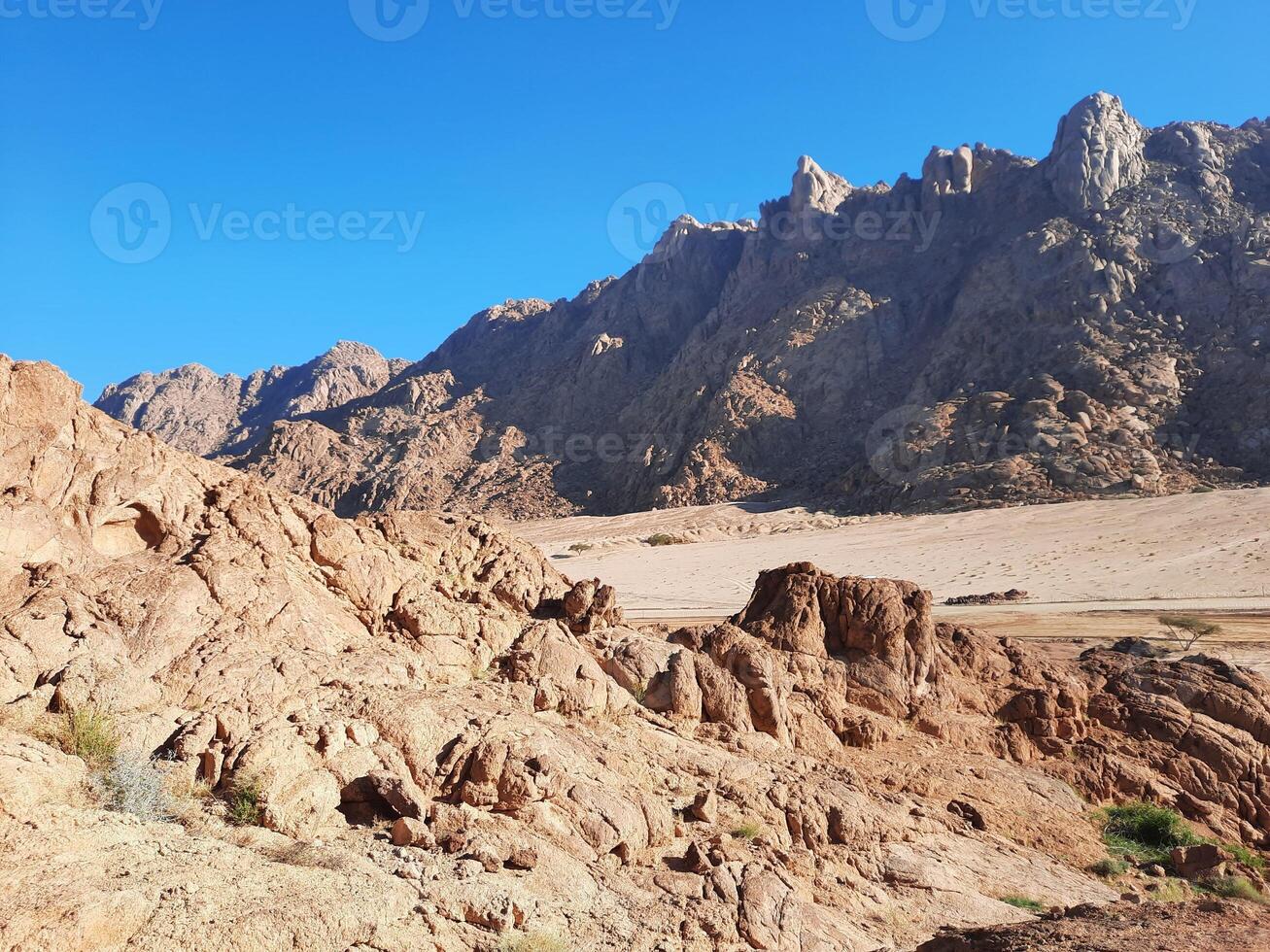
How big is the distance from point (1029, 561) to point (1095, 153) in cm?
4914

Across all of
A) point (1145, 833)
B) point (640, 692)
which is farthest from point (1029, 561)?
point (640, 692)

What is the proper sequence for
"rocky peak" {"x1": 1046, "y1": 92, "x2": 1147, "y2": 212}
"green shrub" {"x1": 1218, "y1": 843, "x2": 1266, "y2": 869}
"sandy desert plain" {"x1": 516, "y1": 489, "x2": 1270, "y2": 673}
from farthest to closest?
"rocky peak" {"x1": 1046, "y1": 92, "x2": 1147, "y2": 212}
"sandy desert plain" {"x1": 516, "y1": 489, "x2": 1270, "y2": 673}
"green shrub" {"x1": 1218, "y1": 843, "x2": 1266, "y2": 869}

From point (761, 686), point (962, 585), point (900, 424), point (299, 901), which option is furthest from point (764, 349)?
point (299, 901)

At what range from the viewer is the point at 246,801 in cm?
521

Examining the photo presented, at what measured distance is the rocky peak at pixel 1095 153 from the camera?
66875mm

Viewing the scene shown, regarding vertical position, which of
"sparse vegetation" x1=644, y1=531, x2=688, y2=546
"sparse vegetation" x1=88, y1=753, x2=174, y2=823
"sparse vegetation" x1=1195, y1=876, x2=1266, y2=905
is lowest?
"sparse vegetation" x1=1195, y1=876, x2=1266, y2=905

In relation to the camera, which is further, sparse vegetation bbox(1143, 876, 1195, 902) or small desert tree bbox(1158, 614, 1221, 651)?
small desert tree bbox(1158, 614, 1221, 651)

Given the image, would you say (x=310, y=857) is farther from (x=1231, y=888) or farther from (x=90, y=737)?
(x=1231, y=888)

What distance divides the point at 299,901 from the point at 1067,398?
57639 millimetres

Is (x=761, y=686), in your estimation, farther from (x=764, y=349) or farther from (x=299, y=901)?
(x=764, y=349)

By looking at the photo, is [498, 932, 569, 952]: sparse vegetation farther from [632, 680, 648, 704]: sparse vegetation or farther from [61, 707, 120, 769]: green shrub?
[632, 680, 648, 704]: sparse vegetation

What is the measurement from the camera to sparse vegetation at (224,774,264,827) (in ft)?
16.9

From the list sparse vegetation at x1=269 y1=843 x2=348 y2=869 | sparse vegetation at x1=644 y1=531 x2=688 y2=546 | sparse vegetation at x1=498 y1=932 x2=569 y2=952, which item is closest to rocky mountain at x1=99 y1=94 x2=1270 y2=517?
sparse vegetation at x1=644 y1=531 x2=688 y2=546

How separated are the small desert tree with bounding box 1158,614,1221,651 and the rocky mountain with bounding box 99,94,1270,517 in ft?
85.5
